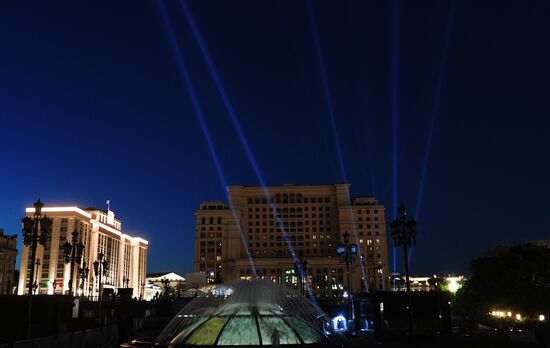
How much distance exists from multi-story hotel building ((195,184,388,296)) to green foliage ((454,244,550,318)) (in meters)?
106

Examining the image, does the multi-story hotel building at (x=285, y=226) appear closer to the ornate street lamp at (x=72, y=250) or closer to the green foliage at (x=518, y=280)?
the green foliage at (x=518, y=280)

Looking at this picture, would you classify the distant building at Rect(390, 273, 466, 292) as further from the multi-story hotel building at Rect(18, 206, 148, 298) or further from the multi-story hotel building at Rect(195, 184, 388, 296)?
the multi-story hotel building at Rect(18, 206, 148, 298)

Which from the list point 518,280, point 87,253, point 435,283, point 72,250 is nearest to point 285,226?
point 87,253

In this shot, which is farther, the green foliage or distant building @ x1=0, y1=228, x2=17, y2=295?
distant building @ x1=0, y1=228, x2=17, y2=295

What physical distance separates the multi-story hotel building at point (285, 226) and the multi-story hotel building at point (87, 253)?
2365cm

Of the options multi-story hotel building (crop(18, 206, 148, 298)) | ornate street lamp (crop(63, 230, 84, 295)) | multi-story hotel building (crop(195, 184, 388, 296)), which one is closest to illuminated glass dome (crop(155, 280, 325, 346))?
ornate street lamp (crop(63, 230, 84, 295))

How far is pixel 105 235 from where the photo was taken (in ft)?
445

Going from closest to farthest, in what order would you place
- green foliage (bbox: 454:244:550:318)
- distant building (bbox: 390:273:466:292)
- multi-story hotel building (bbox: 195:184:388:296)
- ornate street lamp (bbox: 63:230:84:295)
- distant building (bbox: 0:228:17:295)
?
ornate street lamp (bbox: 63:230:84:295), green foliage (bbox: 454:244:550:318), distant building (bbox: 390:273:466:292), distant building (bbox: 0:228:17:295), multi-story hotel building (bbox: 195:184:388:296)

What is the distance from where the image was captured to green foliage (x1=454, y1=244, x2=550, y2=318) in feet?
121

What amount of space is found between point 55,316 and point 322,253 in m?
130

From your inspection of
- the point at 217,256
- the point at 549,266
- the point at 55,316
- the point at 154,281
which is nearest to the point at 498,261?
the point at 549,266

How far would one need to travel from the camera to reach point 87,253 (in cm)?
12219

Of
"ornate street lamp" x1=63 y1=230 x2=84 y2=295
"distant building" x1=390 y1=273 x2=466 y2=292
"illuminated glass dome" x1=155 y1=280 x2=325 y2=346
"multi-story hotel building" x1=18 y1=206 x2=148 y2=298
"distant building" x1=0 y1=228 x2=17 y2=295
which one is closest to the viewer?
"illuminated glass dome" x1=155 y1=280 x2=325 y2=346

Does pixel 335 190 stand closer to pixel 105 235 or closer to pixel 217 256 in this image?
pixel 217 256
